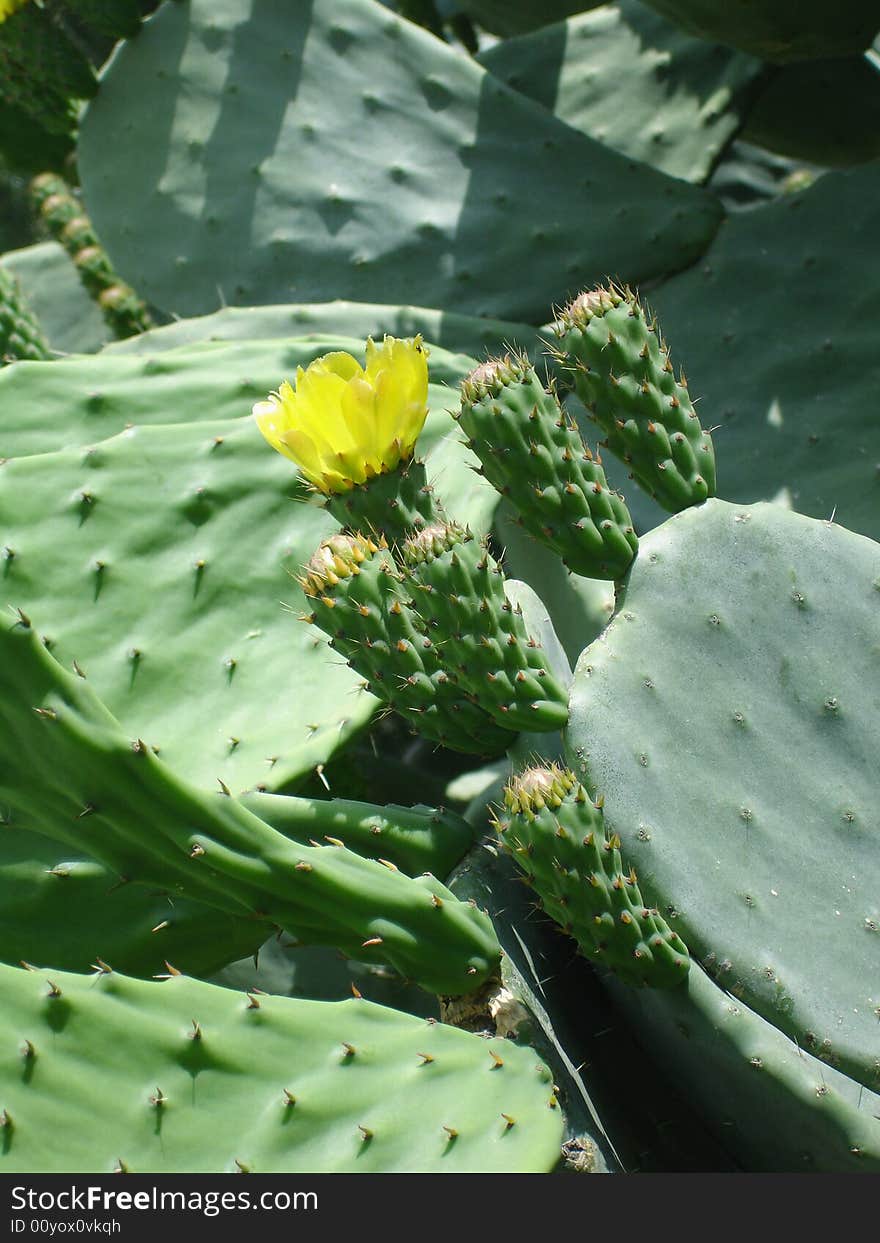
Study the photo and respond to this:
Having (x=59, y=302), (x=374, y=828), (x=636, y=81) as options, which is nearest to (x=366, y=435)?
(x=374, y=828)

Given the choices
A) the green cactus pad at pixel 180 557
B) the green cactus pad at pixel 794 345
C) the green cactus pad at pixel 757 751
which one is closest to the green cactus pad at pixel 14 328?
the green cactus pad at pixel 180 557

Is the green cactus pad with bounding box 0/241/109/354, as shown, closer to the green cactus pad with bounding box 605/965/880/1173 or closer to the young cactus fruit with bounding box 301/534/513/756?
the young cactus fruit with bounding box 301/534/513/756

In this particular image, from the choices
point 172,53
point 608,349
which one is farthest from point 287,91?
point 608,349

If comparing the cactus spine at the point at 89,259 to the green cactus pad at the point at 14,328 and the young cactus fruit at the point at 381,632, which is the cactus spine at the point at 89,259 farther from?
the young cactus fruit at the point at 381,632

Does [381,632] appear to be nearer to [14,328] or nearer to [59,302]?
[14,328]

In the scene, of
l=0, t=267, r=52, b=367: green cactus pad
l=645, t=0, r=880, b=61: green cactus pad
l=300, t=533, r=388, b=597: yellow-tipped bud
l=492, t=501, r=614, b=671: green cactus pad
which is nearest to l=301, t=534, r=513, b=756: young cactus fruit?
l=300, t=533, r=388, b=597: yellow-tipped bud

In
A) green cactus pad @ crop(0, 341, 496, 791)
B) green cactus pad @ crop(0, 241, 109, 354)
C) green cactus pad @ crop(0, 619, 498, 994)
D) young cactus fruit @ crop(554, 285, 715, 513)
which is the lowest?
green cactus pad @ crop(0, 241, 109, 354)

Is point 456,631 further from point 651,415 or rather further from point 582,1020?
point 582,1020
